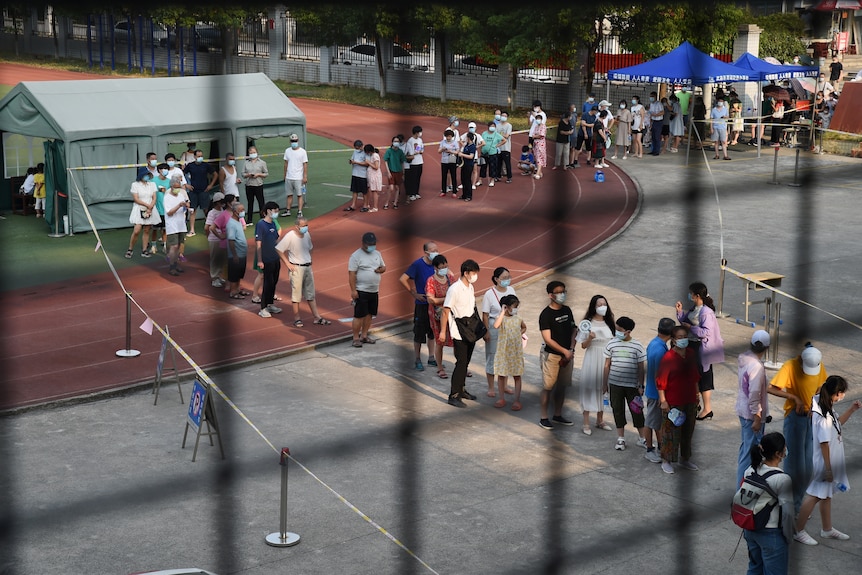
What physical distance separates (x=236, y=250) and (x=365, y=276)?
2.04 meters

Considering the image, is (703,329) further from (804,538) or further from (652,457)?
(804,538)

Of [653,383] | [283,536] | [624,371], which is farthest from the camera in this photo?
[624,371]

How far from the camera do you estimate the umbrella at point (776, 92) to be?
748 inches

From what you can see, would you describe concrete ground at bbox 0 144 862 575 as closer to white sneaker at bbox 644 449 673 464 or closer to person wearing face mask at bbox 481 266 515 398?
white sneaker at bbox 644 449 673 464

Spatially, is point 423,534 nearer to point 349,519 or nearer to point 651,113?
point 349,519

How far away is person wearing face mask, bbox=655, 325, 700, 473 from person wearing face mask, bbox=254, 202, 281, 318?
3898 millimetres

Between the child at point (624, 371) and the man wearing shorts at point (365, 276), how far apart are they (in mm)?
2416

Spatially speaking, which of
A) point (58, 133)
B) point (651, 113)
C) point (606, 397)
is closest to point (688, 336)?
point (606, 397)

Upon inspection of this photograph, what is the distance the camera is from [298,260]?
10109 mm

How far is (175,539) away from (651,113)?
904 centimetres

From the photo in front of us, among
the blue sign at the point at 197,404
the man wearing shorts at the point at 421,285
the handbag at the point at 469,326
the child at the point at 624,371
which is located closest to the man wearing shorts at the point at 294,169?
the man wearing shorts at the point at 421,285

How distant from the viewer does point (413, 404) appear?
8.70 metres

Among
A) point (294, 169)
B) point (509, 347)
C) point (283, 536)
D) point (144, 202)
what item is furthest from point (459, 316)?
point (294, 169)

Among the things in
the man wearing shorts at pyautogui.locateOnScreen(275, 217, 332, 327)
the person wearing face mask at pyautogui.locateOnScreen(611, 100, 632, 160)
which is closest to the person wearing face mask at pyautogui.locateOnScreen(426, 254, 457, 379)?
the man wearing shorts at pyautogui.locateOnScreen(275, 217, 332, 327)
